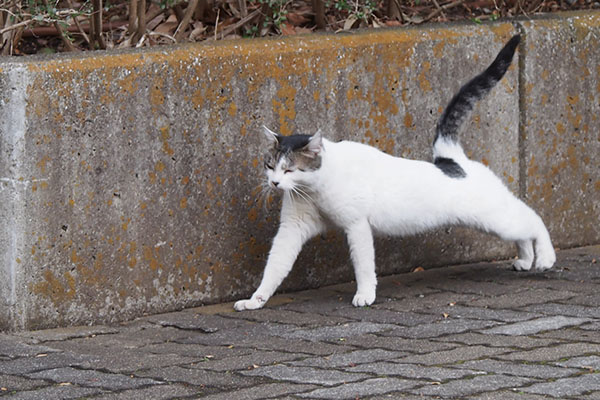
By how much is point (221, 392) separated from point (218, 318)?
1.43 meters

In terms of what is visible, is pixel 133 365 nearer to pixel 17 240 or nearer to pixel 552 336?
pixel 17 240

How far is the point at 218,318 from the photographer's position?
5484mm

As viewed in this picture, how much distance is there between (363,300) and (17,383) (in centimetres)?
204

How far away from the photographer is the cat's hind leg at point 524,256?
6.37 m

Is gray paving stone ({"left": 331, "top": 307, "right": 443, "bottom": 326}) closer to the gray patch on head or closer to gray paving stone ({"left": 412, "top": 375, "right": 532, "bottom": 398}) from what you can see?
the gray patch on head

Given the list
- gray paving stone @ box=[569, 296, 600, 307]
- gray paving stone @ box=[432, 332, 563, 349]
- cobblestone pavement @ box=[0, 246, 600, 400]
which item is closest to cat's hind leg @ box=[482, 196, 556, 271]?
cobblestone pavement @ box=[0, 246, 600, 400]

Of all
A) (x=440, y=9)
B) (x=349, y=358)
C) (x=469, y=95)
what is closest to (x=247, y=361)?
(x=349, y=358)

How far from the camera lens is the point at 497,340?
15.7 ft

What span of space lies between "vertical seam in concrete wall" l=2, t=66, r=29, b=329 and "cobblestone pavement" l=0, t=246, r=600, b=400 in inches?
17.0

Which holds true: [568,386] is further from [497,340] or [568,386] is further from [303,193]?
[303,193]

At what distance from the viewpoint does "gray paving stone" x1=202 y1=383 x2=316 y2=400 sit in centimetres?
398

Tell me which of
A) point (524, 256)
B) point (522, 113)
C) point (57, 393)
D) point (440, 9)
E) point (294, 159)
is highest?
point (440, 9)

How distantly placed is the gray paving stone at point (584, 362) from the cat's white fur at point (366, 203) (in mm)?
1496

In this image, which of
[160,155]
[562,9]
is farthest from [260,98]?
[562,9]
